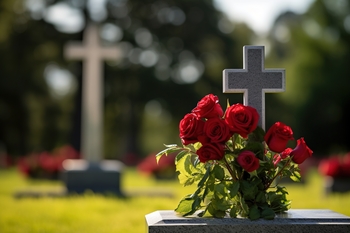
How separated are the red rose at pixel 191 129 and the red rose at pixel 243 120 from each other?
0.19 m

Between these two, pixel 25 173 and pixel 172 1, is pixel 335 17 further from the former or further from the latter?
pixel 25 173

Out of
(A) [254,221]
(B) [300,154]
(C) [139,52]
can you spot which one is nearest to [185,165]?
(A) [254,221]

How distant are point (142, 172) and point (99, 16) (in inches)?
408

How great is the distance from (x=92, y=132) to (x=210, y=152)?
7.69 m

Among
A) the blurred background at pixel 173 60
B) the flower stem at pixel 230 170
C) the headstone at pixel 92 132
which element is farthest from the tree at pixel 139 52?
the flower stem at pixel 230 170

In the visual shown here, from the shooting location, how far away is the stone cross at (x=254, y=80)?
3750 mm

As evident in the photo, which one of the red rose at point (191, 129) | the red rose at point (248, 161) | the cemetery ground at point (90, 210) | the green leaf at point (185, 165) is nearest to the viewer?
the red rose at point (248, 161)

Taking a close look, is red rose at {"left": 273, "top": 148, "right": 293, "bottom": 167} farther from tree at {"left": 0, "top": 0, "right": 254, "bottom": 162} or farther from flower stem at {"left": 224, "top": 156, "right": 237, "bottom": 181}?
tree at {"left": 0, "top": 0, "right": 254, "bottom": 162}

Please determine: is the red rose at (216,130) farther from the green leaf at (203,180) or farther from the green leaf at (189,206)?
the green leaf at (189,206)

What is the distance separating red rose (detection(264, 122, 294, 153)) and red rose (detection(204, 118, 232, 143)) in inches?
11.3

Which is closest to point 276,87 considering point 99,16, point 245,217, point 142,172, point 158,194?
point 245,217

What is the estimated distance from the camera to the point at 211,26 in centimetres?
2542

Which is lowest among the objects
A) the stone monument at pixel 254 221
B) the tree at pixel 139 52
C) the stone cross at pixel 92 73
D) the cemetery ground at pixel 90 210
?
the cemetery ground at pixel 90 210

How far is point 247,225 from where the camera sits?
10.3 ft
